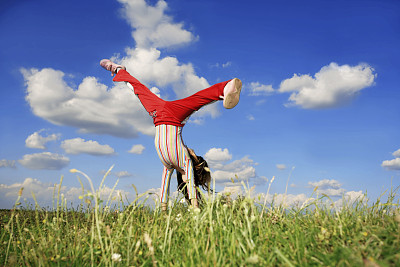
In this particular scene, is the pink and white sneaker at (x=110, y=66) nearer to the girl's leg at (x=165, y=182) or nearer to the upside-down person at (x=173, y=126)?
the upside-down person at (x=173, y=126)

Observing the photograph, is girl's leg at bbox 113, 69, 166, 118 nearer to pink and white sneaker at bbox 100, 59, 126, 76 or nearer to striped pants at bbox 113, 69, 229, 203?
striped pants at bbox 113, 69, 229, 203

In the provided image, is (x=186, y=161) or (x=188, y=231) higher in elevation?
(x=186, y=161)

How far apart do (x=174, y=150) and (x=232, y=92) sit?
1.28 m

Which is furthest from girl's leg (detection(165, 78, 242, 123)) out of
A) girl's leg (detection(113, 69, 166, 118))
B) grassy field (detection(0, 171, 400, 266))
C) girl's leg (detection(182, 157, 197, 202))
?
grassy field (detection(0, 171, 400, 266))

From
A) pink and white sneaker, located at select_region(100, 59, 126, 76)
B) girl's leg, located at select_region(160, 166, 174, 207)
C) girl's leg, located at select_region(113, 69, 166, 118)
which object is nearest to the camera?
girl's leg, located at select_region(113, 69, 166, 118)

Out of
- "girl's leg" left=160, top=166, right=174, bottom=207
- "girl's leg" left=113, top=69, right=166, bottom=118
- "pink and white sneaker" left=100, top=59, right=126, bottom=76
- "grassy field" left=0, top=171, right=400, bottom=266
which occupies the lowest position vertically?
"grassy field" left=0, top=171, right=400, bottom=266

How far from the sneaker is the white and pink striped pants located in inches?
38.8

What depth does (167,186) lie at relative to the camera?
16.1 feet

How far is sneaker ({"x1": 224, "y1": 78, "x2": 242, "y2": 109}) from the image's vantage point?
3.92 metres

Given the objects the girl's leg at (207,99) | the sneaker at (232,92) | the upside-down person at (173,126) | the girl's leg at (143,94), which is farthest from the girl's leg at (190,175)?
the sneaker at (232,92)

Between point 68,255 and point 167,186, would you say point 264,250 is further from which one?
point 167,186

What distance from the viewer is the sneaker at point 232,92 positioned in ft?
12.9

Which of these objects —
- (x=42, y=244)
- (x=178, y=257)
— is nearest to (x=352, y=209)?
(x=178, y=257)

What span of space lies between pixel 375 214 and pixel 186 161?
254 cm
